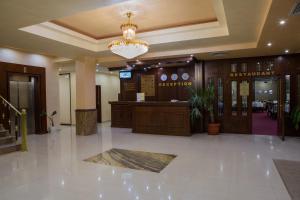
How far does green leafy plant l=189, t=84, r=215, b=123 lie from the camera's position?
7426 millimetres

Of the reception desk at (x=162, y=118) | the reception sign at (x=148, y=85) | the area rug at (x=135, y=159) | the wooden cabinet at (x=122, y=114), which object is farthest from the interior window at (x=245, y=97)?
the wooden cabinet at (x=122, y=114)

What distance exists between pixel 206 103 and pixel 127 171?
15.0 feet

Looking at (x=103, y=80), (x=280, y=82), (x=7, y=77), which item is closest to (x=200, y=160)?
(x=280, y=82)

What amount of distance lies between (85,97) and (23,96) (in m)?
2.56

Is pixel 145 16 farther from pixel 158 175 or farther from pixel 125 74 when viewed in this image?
pixel 125 74

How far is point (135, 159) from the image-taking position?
471cm

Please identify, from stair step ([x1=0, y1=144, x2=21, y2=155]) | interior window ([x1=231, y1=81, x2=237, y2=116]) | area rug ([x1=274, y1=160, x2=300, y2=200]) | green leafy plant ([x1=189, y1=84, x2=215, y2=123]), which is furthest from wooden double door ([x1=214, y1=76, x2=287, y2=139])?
stair step ([x1=0, y1=144, x2=21, y2=155])

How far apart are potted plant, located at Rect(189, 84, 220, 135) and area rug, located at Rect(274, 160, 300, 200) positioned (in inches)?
126

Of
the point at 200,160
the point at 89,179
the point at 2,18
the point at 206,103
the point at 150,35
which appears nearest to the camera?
the point at 89,179

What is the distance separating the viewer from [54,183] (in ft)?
11.4

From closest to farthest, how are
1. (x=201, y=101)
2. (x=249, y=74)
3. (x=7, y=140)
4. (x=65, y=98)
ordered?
(x=7, y=140), (x=201, y=101), (x=249, y=74), (x=65, y=98)

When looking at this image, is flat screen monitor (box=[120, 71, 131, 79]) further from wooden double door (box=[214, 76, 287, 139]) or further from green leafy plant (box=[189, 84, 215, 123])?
wooden double door (box=[214, 76, 287, 139])

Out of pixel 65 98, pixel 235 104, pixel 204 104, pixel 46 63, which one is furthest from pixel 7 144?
pixel 235 104

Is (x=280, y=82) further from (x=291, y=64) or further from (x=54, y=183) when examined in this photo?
(x=54, y=183)
